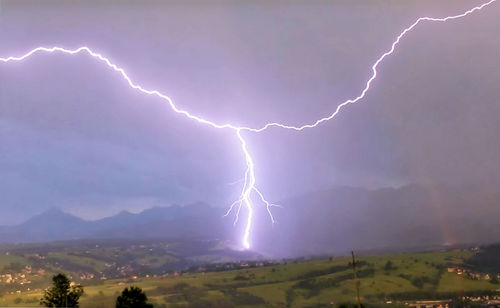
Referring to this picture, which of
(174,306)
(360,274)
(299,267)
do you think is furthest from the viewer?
(299,267)

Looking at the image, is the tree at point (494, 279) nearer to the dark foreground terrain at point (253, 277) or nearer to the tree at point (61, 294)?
the dark foreground terrain at point (253, 277)

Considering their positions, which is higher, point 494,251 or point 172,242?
point 172,242

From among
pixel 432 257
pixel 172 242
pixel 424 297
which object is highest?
pixel 172 242

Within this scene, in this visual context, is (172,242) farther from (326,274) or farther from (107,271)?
(326,274)

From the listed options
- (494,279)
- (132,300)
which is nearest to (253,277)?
(494,279)

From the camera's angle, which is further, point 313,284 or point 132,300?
point 313,284

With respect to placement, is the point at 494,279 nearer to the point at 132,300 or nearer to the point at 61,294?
the point at 132,300

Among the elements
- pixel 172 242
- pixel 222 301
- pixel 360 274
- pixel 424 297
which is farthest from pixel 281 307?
pixel 172 242

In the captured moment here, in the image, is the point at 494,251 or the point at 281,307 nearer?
the point at 281,307

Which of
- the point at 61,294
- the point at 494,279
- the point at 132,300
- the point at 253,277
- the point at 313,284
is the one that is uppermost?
the point at 61,294

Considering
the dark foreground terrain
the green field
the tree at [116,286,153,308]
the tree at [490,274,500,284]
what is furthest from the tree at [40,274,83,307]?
the tree at [490,274,500,284]
